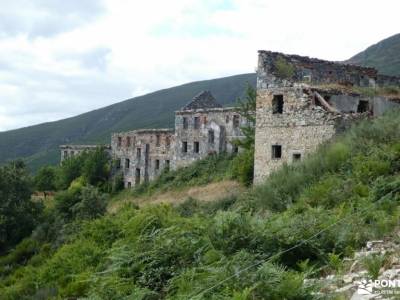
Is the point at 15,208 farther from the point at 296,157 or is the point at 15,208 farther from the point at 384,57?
the point at 384,57

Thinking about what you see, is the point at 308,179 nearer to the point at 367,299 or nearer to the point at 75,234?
the point at 367,299

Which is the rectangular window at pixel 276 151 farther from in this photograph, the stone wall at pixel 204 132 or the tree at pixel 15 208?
the tree at pixel 15 208

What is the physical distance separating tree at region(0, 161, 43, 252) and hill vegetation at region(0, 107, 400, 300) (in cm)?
1132

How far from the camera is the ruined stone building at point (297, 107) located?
20.4 m

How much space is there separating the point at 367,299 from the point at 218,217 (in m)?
4.44

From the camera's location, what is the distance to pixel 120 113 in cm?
13650

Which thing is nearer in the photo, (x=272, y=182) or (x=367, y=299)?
(x=367, y=299)

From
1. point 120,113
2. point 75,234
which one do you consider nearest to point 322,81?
point 75,234

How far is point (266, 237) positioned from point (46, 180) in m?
44.8

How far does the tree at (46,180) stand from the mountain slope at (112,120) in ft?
190

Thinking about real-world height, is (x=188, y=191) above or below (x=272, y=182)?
below

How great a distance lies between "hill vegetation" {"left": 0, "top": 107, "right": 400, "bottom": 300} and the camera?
27.8 feet

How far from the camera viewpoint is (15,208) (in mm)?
32281

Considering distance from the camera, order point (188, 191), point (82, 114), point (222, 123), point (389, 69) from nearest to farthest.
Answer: point (188, 191) < point (222, 123) < point (389, 69) < point (82, 114)
